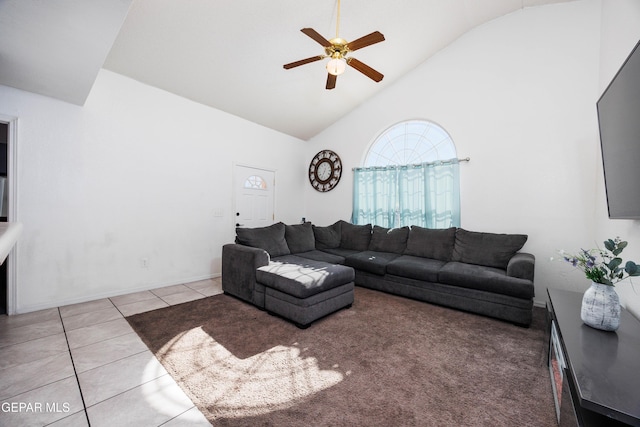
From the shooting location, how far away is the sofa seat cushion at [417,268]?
9.88 feet

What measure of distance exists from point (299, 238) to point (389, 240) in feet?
4.67

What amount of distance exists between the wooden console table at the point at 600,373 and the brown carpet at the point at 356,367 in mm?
438

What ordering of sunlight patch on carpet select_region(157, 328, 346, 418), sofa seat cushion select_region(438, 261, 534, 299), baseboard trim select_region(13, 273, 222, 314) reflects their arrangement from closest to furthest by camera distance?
1. sunlight patch on carpet select_region(157, 328, 346, 418)
2. sofa seat cushion select_region(438, 261, 534, 299)
3. baseboard trim select_region(13, 273, 222, 314)

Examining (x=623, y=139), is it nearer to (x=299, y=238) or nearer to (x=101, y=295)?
(x=299, y=238)

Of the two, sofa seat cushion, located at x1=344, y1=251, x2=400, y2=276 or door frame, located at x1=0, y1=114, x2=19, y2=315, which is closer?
door frame, located at x1=0, y1=114, x2=19, y2=315

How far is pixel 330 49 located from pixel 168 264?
3400 mm

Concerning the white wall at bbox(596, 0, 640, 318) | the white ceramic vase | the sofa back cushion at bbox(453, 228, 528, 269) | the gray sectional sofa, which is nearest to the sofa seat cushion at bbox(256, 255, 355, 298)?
the gray sectional sofa

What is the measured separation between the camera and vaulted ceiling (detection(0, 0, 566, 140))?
1.77 m

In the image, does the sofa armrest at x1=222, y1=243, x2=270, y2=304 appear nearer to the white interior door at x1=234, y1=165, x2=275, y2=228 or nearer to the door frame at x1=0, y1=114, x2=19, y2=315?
the white interior door at x1=234, y1=165, x2=275, y2=228

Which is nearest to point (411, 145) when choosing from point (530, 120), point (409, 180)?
point (409, 180)

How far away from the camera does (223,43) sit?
2922 mm

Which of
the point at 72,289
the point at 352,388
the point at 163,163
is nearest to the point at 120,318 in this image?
the point at 72,289

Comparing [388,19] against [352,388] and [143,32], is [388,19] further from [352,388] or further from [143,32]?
[352,388]

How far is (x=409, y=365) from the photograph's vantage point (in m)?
1.85
